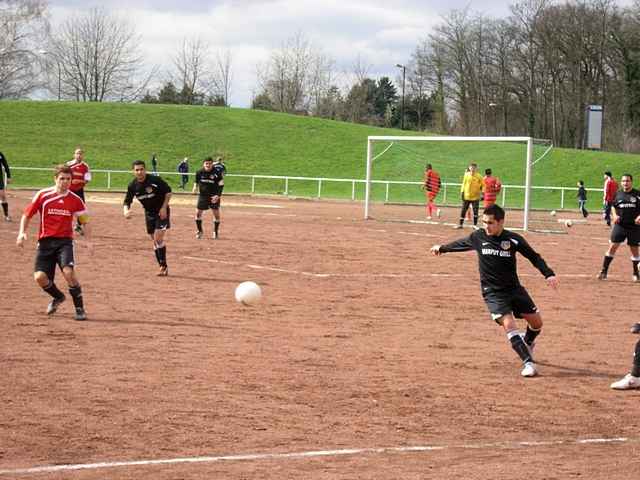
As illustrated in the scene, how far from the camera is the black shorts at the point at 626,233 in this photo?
55.3 ft

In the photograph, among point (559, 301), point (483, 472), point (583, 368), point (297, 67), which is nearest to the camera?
point (483, 472)

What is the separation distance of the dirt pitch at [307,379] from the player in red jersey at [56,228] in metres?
0.58

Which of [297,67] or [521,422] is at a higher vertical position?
[297,67]

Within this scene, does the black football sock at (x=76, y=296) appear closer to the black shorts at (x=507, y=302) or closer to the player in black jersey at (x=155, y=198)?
the player in black jersey at (x=155, y=198)

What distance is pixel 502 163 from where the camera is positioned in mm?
44781

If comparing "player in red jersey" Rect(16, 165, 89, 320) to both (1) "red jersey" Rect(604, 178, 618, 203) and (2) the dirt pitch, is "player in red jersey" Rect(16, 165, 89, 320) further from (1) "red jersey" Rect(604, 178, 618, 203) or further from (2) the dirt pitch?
(1) "red jersey" Rect(604, 178, 618, 203)

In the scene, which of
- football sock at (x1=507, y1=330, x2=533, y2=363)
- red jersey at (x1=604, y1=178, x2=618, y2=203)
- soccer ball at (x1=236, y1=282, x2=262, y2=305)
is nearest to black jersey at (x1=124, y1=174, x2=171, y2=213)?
soccer ball at (x1=236, y1=282, x2=262, y2=305)

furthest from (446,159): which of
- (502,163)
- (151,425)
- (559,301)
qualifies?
(151,425)

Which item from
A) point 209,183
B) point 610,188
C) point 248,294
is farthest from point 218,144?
point 248,294

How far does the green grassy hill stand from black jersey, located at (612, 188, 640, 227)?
30.3m

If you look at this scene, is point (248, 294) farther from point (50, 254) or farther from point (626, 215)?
point (626, 215)

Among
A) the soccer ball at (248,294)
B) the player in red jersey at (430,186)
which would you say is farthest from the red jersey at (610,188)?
the soccer ball at (248,294)

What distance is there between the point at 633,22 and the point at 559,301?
55659 mm

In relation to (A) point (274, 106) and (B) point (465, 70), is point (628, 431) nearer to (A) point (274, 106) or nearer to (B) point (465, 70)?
Answer: (B) point (465, 70)
